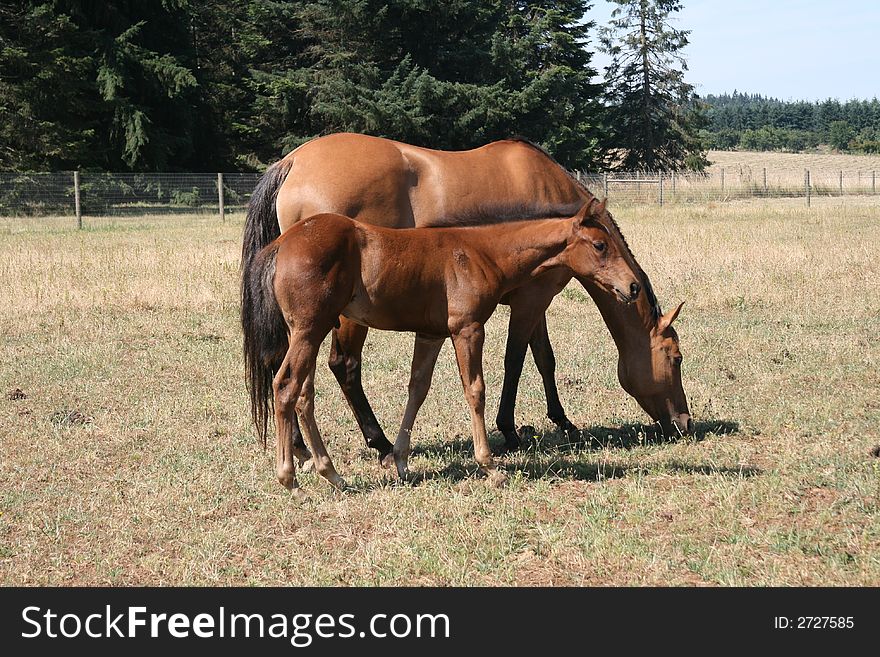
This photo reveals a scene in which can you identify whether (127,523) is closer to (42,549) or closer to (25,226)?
(42,549)

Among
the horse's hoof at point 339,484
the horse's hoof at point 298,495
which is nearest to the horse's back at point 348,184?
the horse's hoof at point 339,484

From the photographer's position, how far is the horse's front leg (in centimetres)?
517

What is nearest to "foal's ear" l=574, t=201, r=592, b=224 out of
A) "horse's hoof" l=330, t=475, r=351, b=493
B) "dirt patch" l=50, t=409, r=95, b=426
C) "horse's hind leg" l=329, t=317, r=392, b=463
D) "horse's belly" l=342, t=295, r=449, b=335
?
"horse's belly" l=342, t=295, r=449, b=335

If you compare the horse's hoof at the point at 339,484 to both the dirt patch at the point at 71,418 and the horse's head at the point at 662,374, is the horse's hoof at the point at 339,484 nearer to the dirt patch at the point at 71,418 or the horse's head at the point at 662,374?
the horse's head at the point at 662,374

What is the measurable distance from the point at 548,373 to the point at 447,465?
134 cm

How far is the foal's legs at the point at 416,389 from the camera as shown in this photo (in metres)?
5.45

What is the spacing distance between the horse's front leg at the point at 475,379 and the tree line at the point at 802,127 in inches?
3578

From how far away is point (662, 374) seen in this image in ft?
21.0

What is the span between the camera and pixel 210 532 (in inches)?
180

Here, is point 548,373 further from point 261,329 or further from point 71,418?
point 71,418

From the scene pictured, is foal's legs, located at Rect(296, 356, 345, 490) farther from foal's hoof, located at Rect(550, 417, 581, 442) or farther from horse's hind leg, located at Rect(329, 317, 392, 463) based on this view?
foal's hoof, located at Rect(550, 417, 581, 442)

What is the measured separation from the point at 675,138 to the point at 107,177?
30.2 meters

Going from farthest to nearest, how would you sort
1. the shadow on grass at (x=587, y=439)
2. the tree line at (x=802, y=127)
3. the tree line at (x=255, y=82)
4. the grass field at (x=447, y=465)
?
the tree line at (x=802, y=127) → the tree line at (x=255, y=82) → the shadow on grass at (x=587, y=439) → the grass field at (x=447, y=465)

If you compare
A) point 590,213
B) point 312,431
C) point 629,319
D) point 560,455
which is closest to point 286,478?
point 312,431
